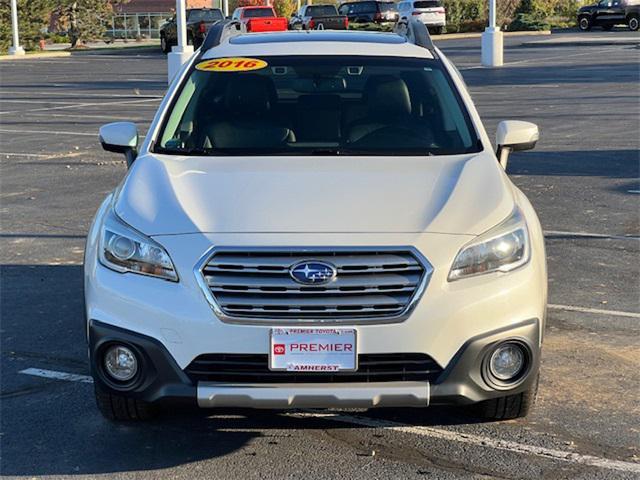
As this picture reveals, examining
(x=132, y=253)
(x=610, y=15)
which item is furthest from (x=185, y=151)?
(x=610, y=15)

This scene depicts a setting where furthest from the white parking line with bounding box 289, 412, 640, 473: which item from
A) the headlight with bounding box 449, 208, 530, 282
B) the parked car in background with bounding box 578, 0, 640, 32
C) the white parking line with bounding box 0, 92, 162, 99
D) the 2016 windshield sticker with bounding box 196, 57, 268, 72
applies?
the parked car in background with bounding box 578, 0, 640, 32

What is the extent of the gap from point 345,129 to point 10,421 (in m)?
2.23

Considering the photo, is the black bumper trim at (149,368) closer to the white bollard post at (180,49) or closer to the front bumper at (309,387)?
the front bumper at (309,387)

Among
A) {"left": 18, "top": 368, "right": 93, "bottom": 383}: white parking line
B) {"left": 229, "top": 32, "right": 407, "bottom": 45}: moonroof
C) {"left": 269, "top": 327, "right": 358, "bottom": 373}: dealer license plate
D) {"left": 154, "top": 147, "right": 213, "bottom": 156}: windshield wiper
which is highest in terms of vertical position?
{"left": 229, "top": 32, "right": 407, "bottom": 45}: moonroof

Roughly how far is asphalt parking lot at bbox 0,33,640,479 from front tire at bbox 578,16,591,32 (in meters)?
48.3

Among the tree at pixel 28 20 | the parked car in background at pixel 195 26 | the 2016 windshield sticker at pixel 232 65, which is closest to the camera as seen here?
the 2016 windshield sticker at pixel 232 65

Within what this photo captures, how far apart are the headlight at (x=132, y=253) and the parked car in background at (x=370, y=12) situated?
49.6 metres

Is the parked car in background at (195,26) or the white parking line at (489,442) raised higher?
the white parking line at (489,442)

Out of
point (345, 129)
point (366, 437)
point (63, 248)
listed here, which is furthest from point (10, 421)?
point (63, 248)

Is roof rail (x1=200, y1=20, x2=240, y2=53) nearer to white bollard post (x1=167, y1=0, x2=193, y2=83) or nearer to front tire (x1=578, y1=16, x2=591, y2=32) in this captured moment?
white bollard post (x1=167, y1=0, x2=193, y2=83)

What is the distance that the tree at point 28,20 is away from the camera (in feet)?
163

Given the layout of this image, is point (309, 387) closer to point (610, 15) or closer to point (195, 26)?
point (195, 26)

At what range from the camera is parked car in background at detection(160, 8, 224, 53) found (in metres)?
46.2

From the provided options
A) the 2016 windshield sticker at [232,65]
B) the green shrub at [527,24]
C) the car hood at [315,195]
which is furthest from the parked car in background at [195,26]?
the car hood at [315,195]
